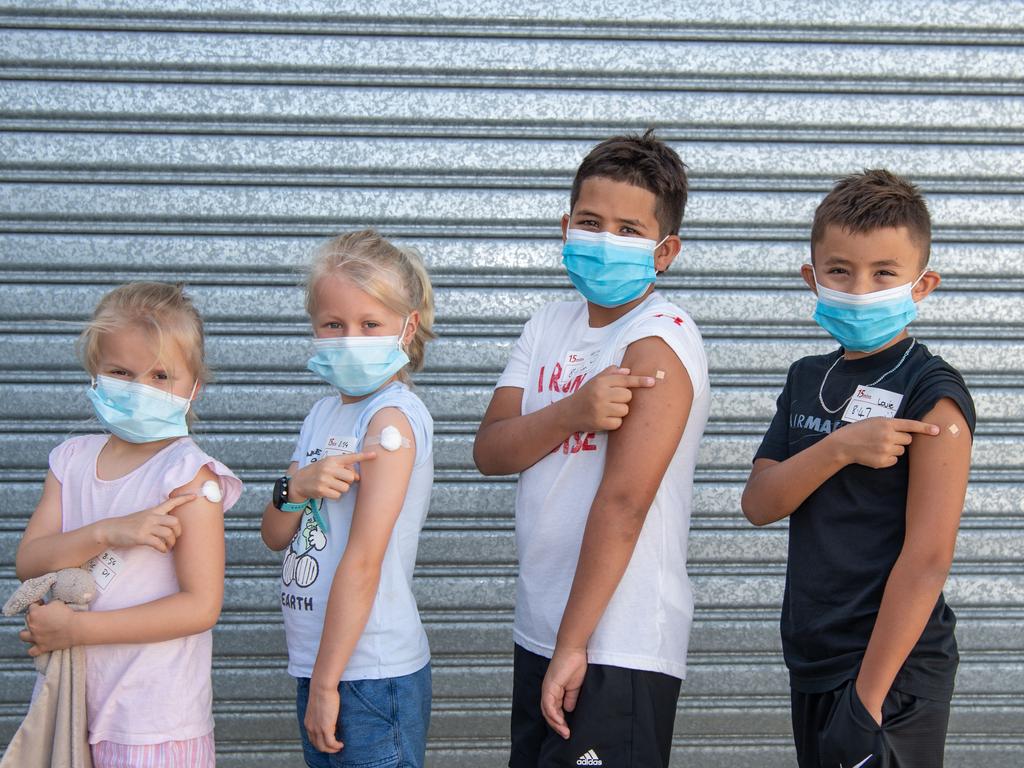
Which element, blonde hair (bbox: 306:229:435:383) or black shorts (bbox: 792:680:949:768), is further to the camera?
blonde hair (bbox: 306:229:435:383)

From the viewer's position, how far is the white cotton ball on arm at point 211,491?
2508 mm

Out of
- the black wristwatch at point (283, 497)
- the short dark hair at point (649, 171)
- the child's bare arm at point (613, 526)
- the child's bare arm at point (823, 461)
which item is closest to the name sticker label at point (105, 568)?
the black wristwatch at point (283, 497)

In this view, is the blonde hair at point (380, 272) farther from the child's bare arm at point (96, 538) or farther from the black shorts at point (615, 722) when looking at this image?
the black shorts at point (615, 722)

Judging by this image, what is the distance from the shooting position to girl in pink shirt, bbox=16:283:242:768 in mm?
2426

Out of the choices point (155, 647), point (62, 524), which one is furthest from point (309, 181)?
point (155, 647)

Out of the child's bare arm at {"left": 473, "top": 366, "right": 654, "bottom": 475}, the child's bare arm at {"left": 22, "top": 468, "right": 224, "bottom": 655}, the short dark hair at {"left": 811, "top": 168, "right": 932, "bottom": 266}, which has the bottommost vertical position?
the child's bare arm at {"left": 22, "top": 468, "right": 224, "bottom": 655}

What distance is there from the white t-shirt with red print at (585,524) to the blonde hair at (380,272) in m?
0.41

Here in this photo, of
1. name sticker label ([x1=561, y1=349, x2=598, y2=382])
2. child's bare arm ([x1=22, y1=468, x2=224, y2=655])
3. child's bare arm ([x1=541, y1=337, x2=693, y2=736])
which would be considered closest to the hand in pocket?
child's bare arm ([x1=541, y1=337, x2=693, y2=736])

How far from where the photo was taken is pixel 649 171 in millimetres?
2395

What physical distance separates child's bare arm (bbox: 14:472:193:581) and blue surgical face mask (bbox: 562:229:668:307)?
1.13 m

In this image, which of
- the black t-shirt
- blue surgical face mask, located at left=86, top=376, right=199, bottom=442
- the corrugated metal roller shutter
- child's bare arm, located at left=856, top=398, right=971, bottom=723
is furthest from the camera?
the corrugated metal roller shutter

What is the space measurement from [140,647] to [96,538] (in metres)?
0.30

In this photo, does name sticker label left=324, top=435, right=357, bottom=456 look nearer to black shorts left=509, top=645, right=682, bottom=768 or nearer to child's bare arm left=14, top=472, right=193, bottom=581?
child's bare arm left=14, top=472, right=193, bottom=581

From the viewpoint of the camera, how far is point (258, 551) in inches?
150
